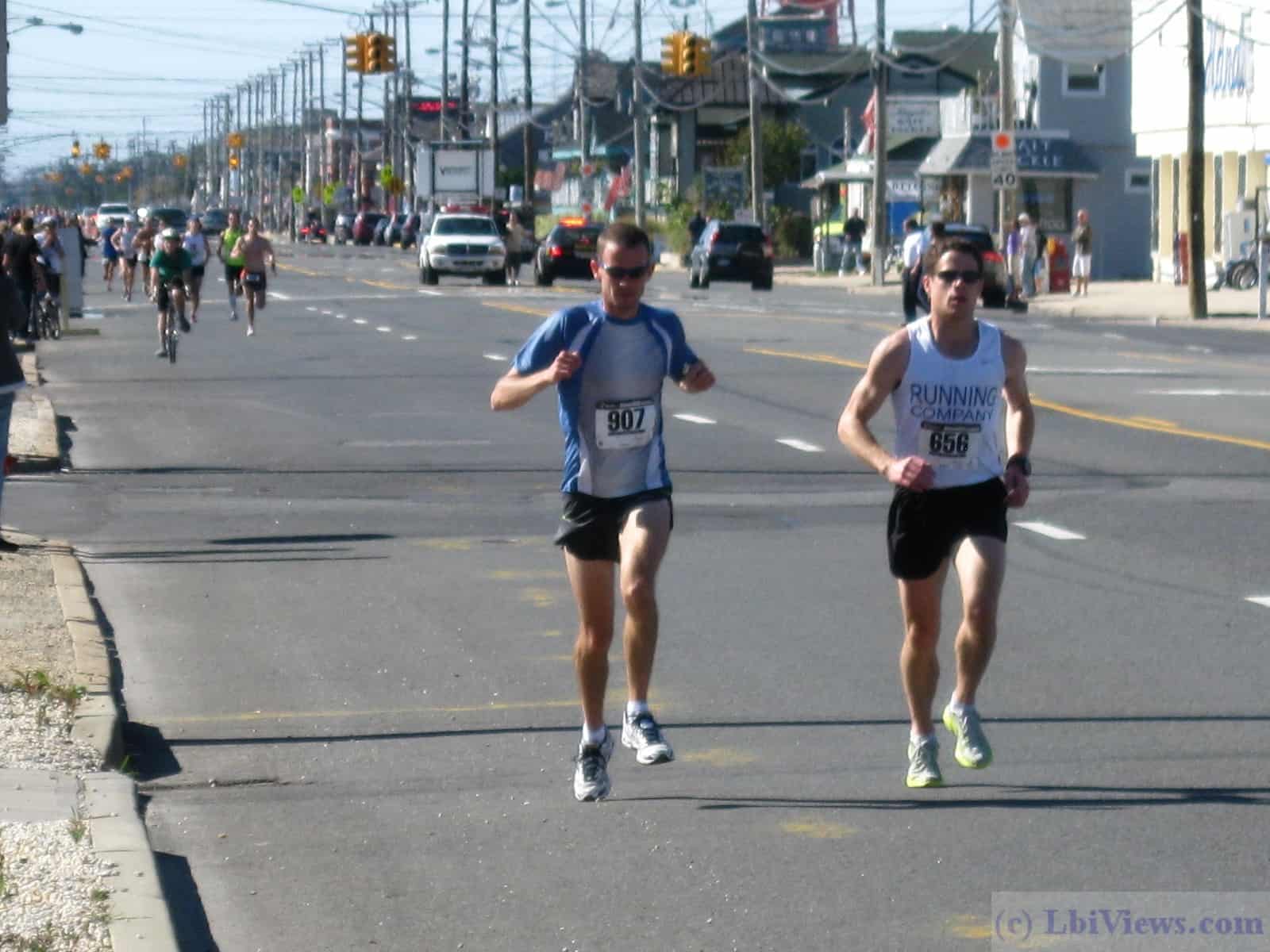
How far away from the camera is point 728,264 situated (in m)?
57.1

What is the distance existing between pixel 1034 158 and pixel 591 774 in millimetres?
56633

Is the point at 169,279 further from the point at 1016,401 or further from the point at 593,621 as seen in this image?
the point at 1016,401

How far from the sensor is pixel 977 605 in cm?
747

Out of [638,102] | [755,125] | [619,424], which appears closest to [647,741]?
[619,424]

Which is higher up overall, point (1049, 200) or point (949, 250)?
point (1049, 200)

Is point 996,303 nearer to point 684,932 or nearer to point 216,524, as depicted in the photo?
point 216,524

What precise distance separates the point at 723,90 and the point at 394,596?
3853 inches

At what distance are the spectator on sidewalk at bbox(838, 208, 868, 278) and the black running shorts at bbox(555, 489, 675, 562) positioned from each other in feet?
196

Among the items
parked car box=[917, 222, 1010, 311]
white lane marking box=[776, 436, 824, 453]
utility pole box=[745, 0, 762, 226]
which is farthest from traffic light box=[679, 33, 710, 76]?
white lane marking box=[776, 436, 824, 453]

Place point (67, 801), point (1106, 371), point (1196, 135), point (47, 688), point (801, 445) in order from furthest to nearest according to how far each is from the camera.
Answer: point (1196, 135)
point (1106, 371)
point (801, 445)
point (47, 688)
point (67, 801)

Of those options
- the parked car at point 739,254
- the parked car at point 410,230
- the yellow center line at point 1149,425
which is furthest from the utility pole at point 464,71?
the yellow center line at point 1149,425

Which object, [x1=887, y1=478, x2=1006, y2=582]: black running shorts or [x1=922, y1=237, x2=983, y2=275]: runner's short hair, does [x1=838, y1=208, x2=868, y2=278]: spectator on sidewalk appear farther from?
[x1=887, y1=478, x2=1006, y2=582]: black running shorts

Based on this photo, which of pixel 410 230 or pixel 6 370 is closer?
pixel 6 370

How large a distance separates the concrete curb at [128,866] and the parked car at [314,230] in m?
120
